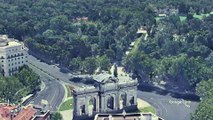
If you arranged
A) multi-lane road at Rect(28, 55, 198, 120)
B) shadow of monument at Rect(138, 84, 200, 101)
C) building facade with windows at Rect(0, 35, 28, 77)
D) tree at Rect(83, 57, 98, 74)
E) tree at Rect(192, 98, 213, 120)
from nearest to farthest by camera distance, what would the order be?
1. tree at Rect(192, 98, 213, 120)
2. multi-lane road at Rect(28, 55, 198, 120)
3. shadow of monument at Rect(138, 84, 200, 101)
4. building facade with windows at Rect(0, 35, 28, 77)
5. tree at Rect(83, 57, 98, 74)

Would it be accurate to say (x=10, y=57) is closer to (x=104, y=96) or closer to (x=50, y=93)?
(x=50, y=93)

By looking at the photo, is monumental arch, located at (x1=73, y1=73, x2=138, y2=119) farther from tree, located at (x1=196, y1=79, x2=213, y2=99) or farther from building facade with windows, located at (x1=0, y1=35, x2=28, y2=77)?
building facade with windows, located at (x1=0, y1=35, x2=28, y2=77)

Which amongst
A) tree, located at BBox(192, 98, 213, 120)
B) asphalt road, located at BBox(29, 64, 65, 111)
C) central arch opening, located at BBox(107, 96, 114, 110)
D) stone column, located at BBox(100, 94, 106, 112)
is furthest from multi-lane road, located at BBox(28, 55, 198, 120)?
stone column, located at BBox(100, 94, 106, 112)

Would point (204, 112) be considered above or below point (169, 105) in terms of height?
above

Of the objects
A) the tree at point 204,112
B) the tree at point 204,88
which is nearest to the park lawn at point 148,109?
the tree at point 204,88

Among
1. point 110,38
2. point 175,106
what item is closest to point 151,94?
point 175,106

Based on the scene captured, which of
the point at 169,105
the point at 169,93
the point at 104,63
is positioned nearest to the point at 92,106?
the point at 169,105
